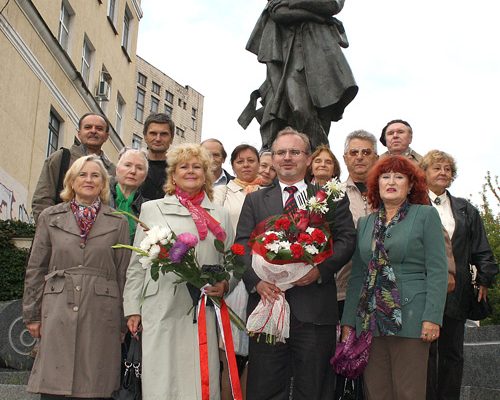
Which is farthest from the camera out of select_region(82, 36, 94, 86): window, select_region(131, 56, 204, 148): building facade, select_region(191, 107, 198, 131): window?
select_region(191, 107, 198, 131): window

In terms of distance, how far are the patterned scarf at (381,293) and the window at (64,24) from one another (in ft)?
57.1

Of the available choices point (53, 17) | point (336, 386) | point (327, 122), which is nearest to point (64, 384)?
point (336, 386)

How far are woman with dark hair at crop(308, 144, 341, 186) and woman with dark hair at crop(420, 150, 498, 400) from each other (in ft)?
2.45

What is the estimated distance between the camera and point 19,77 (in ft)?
52.5

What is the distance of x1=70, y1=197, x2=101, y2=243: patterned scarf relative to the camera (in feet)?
15.1

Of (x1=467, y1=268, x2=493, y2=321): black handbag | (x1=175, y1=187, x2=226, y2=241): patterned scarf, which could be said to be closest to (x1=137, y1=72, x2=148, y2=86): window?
(x1=467, y1=268, x2=493, y2=321): black handbag

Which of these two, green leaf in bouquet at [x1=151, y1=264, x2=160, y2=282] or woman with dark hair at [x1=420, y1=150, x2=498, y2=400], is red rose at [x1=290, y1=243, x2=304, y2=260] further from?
woman with dark hair at [x1=420, y1=150, x2=498, y2=400]

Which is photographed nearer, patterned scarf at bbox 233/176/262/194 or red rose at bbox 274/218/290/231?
red rose at bbox 274/218/290/231

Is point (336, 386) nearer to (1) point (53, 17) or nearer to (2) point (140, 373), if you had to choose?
(2) point (140, 373)

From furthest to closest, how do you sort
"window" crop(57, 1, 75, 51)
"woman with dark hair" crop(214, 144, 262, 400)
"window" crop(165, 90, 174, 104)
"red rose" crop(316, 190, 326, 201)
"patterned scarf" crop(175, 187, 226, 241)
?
"window" crop(165, 90, 174, 104) → "window" crop(57, 1, 75, 51) → "woman with dark hair" crop(214, 144, 262, 400) → "patterned scarf" crop(175, 187, 226, 241) → "red rose" crop(316, 190, 326, 201)

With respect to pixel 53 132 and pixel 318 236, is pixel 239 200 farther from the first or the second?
pixel 53 132

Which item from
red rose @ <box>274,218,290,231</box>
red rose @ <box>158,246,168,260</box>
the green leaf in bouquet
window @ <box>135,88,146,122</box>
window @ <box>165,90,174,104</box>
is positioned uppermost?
window @ <box>165,90,174,104</box>

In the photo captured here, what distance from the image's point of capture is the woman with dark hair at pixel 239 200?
4.74 meters

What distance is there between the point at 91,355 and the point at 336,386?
66.2 inches
